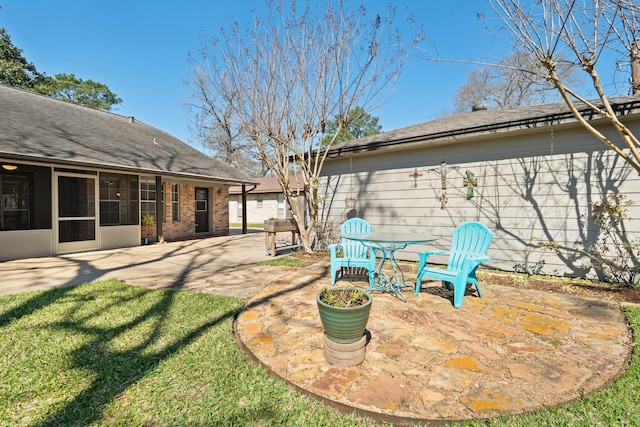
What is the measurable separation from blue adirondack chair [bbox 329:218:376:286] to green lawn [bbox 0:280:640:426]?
1.74m

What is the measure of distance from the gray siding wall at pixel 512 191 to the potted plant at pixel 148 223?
7219 millimetres

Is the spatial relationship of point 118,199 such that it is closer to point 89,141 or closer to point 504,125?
point 89,141

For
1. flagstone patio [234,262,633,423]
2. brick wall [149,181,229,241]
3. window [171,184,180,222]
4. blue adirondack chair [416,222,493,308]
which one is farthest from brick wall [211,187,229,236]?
blue adirondack chair [416,222,493,308]

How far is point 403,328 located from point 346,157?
5.18 m

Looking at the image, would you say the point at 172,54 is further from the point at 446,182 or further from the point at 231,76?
the point at 446,182

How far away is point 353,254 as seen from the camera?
16.2ft

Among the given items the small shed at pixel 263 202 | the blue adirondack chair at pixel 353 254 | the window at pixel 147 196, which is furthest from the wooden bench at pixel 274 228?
the small shed at pixel 263 202

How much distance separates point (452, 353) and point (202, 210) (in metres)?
11.3

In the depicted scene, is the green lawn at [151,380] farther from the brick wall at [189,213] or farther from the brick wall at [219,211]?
the brick wall at [219,211]

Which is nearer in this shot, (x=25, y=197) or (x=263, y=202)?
(x=25, y=197)

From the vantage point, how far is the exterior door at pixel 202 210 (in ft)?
38.9

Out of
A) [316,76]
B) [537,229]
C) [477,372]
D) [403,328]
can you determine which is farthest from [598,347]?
[316,76]

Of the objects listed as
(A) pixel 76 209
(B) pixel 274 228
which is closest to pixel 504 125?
(B) pixel 274 228

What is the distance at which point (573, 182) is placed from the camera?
16.2 feet
